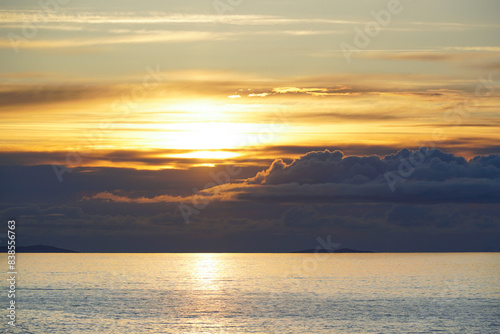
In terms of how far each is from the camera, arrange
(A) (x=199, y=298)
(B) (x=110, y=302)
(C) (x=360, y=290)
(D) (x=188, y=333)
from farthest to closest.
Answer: (C) (x=360, y=290) < (A) (x=199, y=298) < (B) (x=110, y=302) < (D) (x=188, y=333)

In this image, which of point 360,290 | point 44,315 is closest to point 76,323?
point 44,315

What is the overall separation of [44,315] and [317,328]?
55840 millimetres

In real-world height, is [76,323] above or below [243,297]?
below

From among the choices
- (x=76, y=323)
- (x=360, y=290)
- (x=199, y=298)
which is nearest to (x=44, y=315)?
(x=76, y=323)

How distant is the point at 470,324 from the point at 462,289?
3409 inches

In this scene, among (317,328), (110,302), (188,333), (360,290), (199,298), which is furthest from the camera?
(360,290)

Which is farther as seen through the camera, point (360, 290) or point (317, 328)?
point (360, 290)

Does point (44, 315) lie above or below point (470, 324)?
above

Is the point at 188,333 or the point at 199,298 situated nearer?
the point at 188,333

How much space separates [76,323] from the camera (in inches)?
4449

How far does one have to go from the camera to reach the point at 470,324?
378 ft

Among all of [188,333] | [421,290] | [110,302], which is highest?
[421,290]

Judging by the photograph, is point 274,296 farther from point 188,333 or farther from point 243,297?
point 188,333

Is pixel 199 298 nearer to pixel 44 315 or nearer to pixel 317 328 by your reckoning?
pixel 44 315
